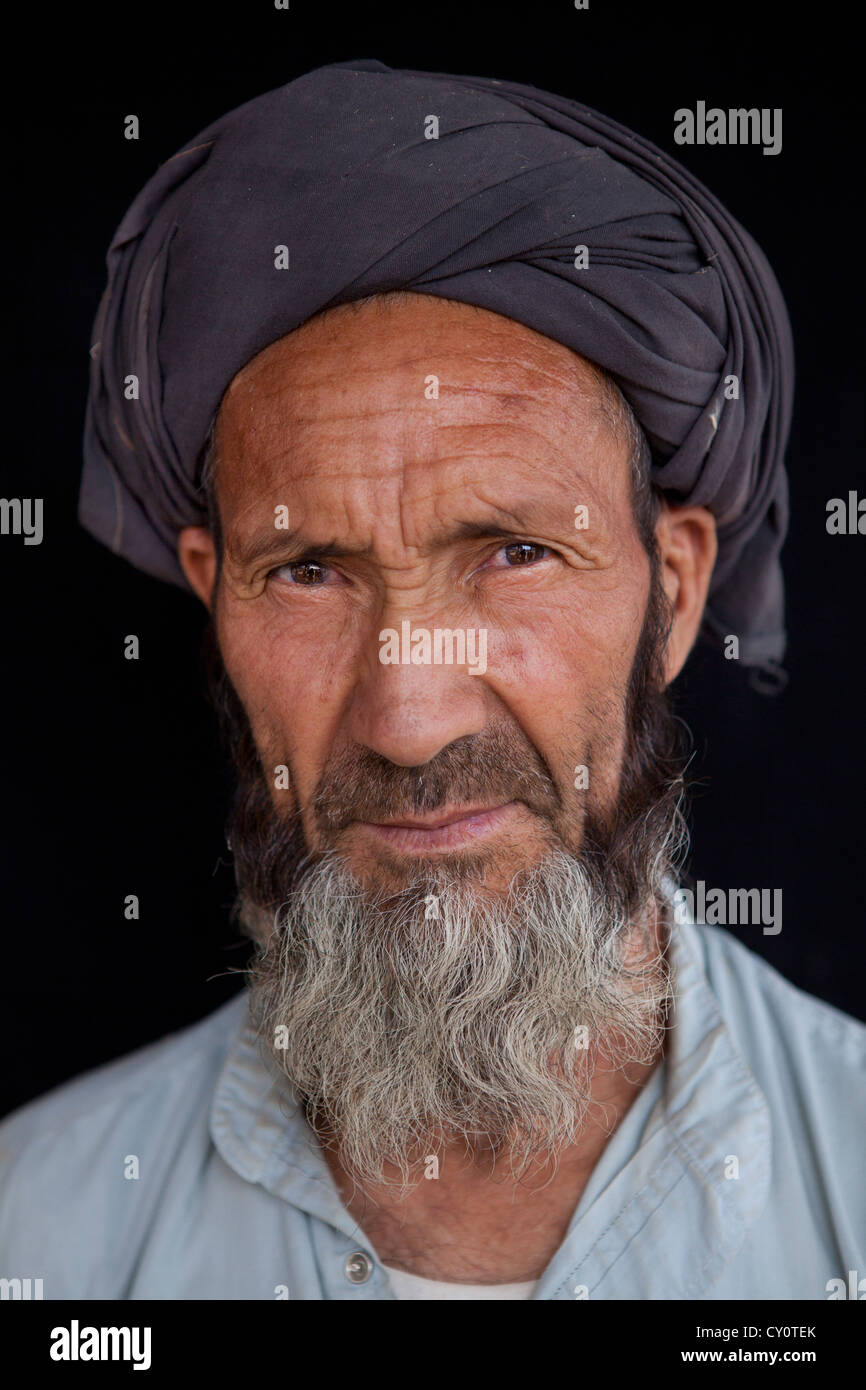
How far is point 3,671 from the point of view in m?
2.63

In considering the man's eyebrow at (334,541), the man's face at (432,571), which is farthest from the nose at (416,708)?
the man's eyebrow at (334,541)

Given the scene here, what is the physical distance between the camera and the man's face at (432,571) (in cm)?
165

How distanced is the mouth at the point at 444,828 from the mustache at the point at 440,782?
12 mm

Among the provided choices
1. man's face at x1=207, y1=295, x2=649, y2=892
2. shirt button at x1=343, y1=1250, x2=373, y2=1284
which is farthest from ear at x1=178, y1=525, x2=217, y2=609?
shirt button at x1=343, y1=1250, x2=373, y2=1284

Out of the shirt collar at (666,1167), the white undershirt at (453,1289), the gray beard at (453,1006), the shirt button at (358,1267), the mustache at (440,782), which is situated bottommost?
the white undershirt at (453,1289)

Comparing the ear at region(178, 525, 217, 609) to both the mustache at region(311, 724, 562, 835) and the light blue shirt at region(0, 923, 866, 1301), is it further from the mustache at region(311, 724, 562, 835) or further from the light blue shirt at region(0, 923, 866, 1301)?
the light blue shirt at region(0, 923, 866, 1301)

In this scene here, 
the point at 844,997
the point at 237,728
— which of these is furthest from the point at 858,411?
the point at 237,728

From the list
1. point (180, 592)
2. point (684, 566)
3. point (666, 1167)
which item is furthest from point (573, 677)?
point (180, 592)

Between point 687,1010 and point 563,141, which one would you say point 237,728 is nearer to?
point 687,1010

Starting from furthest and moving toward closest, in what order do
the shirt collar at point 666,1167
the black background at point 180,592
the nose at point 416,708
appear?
the black background at point 180,592 → the shirt collar at point 666,1167 → the nose at point 416,708

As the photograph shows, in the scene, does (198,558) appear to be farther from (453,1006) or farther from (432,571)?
(453,1006)

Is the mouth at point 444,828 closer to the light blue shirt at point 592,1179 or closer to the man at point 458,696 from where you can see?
the man at point 458,696

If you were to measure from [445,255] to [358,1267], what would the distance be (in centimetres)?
140

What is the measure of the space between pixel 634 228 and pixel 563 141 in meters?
0.16
